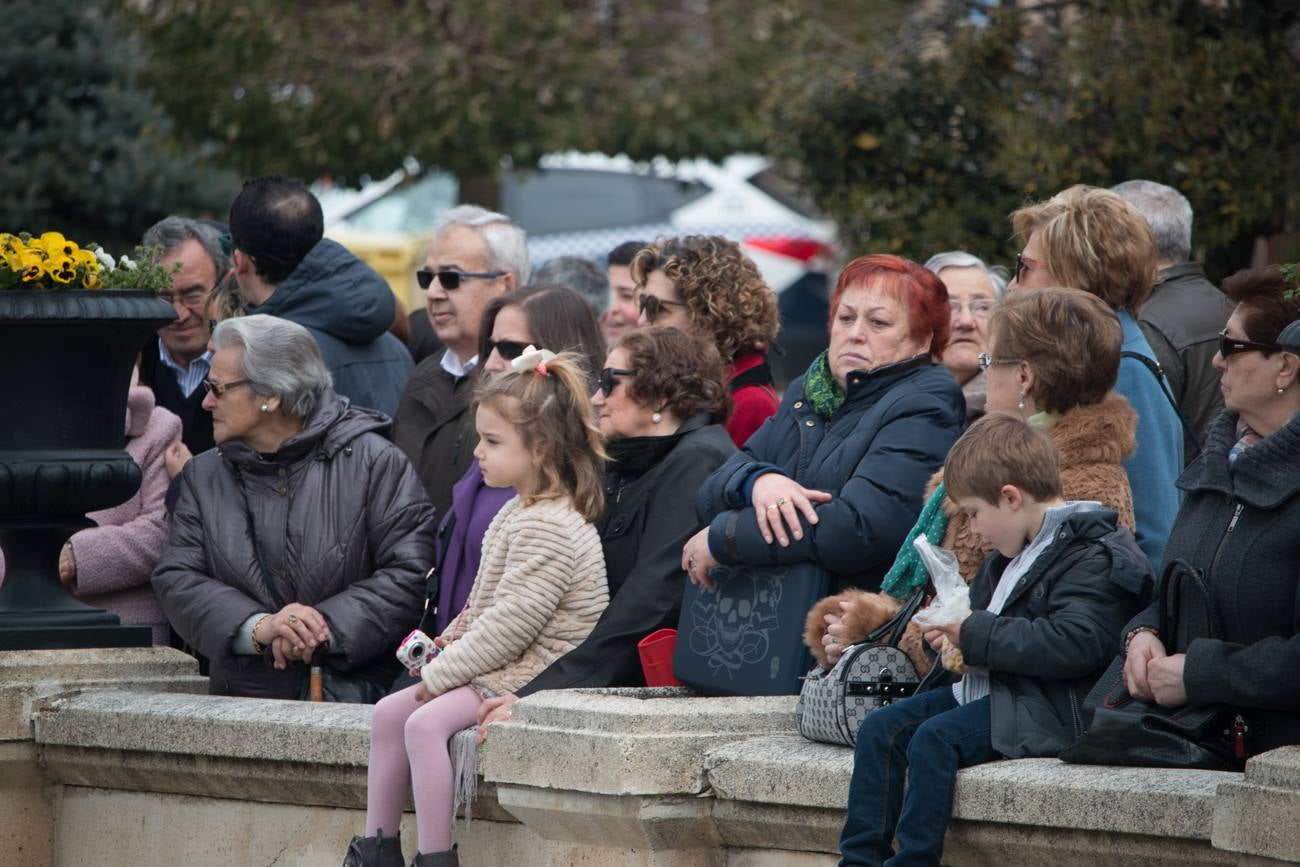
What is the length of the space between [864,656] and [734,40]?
13.4 m

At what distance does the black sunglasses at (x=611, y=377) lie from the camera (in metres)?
5.71

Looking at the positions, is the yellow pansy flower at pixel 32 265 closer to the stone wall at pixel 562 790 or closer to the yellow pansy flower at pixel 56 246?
the yellow pansy flower at pixel 56 246

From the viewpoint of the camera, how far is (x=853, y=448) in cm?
532

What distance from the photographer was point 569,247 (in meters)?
20.6

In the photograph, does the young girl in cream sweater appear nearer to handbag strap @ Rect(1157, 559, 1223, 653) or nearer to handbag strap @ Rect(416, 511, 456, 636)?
handbag strap @ Rect(416, 511, 456, 636)

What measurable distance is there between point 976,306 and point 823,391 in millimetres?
1801

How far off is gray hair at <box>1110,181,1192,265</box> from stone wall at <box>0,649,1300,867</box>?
2321 mm

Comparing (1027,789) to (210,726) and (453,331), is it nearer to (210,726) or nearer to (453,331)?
(210,726)

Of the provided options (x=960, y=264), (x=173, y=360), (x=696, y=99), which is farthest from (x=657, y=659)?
(x=696, y=99)

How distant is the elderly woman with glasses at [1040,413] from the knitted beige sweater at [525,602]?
2.45 ft

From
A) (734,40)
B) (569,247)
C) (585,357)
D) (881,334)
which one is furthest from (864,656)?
(569,247)

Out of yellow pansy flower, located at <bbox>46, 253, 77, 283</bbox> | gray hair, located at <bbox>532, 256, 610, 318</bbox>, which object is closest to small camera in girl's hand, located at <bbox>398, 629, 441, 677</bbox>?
yellow pansy flower, located at <bbox>46, 253, 77, 283</bbox>

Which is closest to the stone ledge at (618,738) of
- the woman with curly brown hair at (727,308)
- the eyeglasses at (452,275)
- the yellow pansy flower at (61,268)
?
the woman with curly brown hair at (727,308)

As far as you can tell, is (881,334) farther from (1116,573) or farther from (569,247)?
(569,247)
